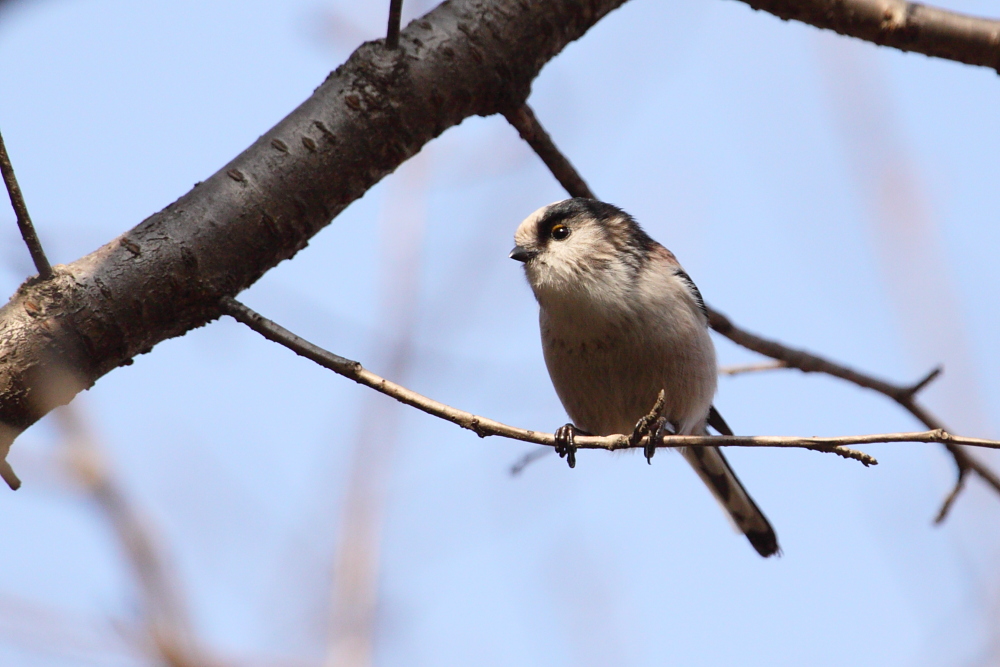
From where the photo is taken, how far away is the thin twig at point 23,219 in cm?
168

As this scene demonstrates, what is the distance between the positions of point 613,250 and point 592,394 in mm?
609

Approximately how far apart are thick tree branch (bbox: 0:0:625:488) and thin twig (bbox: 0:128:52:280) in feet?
0.17

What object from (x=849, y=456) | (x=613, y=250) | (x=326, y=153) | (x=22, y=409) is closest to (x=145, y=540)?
(x=22, y=409)

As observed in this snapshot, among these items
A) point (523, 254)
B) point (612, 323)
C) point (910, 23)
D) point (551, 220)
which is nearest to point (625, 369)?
point (612, 323)

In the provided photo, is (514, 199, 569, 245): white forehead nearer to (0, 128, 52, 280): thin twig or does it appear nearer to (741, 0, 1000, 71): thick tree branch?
(741, 0, 1000, 71): thick tree branch

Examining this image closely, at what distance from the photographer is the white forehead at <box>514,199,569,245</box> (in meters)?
3.62

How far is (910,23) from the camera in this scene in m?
2.63

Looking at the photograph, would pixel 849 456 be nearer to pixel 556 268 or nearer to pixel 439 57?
pixel 439 57

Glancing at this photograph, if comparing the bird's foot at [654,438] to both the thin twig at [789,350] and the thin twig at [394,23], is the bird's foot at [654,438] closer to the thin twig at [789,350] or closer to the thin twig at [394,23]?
the thin twig at [789,350]

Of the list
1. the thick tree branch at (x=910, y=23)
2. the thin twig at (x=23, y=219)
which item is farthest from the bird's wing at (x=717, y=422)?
the thin twig at (x=23, y=219)

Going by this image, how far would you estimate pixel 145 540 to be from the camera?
2035 millimetres

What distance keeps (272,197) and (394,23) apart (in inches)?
20.9

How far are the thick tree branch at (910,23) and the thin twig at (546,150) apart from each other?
0.73 m

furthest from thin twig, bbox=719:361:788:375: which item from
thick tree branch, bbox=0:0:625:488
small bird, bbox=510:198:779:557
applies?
thick tree branch, bbox=0:0:625:488
